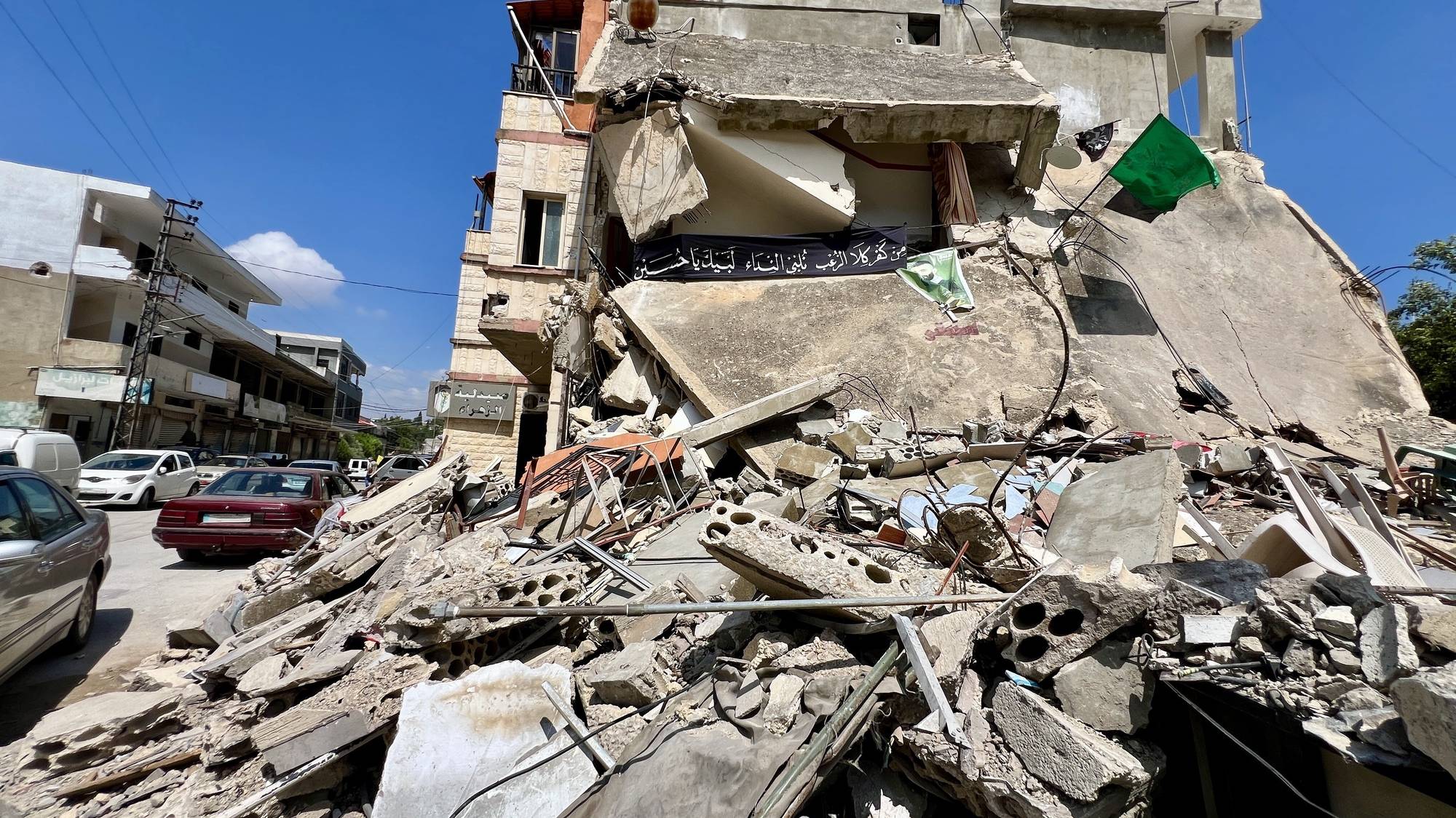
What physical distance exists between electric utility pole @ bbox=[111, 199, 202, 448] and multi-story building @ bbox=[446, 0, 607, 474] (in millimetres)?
11685

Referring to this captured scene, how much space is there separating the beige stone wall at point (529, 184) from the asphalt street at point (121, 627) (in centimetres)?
1048

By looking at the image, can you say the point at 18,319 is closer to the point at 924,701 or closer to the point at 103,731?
the point at 103,731

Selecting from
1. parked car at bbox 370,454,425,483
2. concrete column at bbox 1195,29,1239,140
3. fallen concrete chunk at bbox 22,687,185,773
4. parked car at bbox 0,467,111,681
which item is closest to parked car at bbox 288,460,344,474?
parked car at bbox 370,454,425,483

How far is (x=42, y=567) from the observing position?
162 inches

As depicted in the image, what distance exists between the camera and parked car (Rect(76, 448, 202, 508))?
1426 cm

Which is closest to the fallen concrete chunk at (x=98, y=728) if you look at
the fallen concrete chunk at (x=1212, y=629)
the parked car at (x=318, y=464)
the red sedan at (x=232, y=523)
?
the red sedan at (x=232, y=523)

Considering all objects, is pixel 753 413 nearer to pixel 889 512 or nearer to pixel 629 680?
pixel 889 512

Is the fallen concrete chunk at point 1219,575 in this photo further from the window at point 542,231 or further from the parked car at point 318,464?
the parked car at point 318,464

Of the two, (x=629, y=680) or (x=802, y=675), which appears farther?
(x=629, y=680)

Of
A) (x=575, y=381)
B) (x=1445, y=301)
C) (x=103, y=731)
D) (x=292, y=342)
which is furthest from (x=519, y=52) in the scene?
(x=292, y=342)

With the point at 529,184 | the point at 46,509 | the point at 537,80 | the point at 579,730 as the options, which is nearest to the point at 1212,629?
the point at 579,730

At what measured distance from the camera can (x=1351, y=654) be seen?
2.29m

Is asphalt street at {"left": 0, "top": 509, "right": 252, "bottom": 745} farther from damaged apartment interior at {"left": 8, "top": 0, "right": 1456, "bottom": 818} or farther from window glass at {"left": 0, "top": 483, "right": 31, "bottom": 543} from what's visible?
window glass at {"left": 0, "top": 483, "right": 31, "bottom": 543}

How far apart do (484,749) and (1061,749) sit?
2262 millimetres
